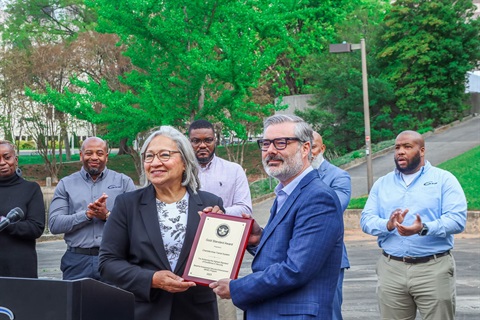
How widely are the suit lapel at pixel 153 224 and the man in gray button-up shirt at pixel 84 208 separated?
6.61 ft

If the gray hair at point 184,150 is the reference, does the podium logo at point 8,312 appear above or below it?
below

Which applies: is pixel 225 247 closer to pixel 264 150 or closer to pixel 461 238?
pixel 264 150

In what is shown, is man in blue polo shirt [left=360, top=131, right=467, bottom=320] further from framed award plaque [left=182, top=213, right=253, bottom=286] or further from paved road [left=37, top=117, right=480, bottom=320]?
framed award plaque [left=182, top=213, right=253, bottom=286]

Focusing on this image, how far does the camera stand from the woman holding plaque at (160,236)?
462cm

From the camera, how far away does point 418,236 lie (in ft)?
21.4

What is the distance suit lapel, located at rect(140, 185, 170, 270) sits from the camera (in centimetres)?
468

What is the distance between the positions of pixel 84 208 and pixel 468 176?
841 inches

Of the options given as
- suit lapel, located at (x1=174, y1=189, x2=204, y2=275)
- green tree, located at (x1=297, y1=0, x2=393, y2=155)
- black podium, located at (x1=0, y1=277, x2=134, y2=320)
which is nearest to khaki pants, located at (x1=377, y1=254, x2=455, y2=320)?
suit lapel, located at (x1=174, y1=189, x2=204, y2=275)

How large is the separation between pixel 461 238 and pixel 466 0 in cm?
2465

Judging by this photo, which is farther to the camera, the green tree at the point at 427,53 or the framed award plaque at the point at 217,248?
the green tree at the point at 427,53

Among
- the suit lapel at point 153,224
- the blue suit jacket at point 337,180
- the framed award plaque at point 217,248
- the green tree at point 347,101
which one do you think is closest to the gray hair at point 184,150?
the suit lapel at point 153,224

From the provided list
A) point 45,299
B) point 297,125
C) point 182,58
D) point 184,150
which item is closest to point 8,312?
point 45,299

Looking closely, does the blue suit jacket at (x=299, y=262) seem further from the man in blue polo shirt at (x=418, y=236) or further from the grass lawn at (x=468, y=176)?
the grass lawn at (x=468, y=176)

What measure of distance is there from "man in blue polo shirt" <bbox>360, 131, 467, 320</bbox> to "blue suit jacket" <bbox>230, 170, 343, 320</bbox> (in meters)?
2.25
